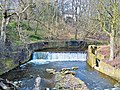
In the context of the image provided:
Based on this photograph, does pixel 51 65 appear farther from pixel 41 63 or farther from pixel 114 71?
pixel 114 71

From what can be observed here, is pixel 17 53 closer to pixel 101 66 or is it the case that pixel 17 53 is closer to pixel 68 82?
pixel 68 82

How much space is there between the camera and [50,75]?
70.6 ft

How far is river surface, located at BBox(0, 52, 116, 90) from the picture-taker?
18.8 meters

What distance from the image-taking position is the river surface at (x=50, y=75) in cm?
1877

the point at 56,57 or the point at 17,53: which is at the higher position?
the point at 17,53

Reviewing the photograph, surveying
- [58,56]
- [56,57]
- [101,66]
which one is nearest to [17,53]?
[56,57]

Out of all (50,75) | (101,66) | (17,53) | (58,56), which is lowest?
(50,75)

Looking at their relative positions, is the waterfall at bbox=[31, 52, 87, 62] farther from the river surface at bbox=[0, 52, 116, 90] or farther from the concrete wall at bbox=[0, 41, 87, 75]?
the concrete wall at bbox=[0, 41, 87, 75]

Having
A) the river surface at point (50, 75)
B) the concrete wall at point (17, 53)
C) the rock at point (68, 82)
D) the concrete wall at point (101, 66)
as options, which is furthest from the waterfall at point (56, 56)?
the rock at point (68, 82)

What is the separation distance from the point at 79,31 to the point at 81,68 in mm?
18878

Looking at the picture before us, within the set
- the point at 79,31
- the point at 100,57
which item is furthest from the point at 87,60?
the point at 79,31

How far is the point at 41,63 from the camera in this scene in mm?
26781

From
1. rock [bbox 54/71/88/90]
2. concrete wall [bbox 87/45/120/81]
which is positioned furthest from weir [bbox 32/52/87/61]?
rock [bbox 54/71/88/90]

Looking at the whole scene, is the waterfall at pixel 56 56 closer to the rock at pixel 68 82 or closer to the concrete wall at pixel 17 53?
the concrete wall at pixel 17 53
